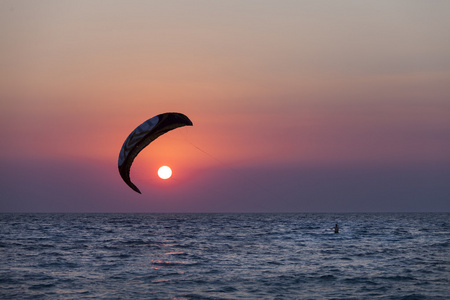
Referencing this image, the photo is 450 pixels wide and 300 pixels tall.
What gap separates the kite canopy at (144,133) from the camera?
23.3 m

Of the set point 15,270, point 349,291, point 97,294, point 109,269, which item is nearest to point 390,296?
point 349,291

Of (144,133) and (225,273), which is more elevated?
(144,133)

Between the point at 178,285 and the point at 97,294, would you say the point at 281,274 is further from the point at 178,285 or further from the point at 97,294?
the point at 97,294

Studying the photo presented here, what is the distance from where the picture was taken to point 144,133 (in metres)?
23.4

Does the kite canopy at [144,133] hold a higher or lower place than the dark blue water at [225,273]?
higher

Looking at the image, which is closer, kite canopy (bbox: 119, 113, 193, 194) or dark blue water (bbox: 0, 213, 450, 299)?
dark blue water (bbox: 0, 213, 450, 299)

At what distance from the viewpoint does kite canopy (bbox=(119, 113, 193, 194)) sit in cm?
2330

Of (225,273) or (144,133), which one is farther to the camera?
(225,273)

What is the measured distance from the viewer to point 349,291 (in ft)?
65.9

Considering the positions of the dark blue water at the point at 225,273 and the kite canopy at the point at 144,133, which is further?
the kite canopy at the point at 144,133

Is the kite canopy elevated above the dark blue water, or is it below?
above

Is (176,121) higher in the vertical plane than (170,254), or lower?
higher

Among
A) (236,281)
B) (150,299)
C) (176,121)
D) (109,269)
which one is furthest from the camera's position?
(109,269)

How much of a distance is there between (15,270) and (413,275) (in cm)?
1865
